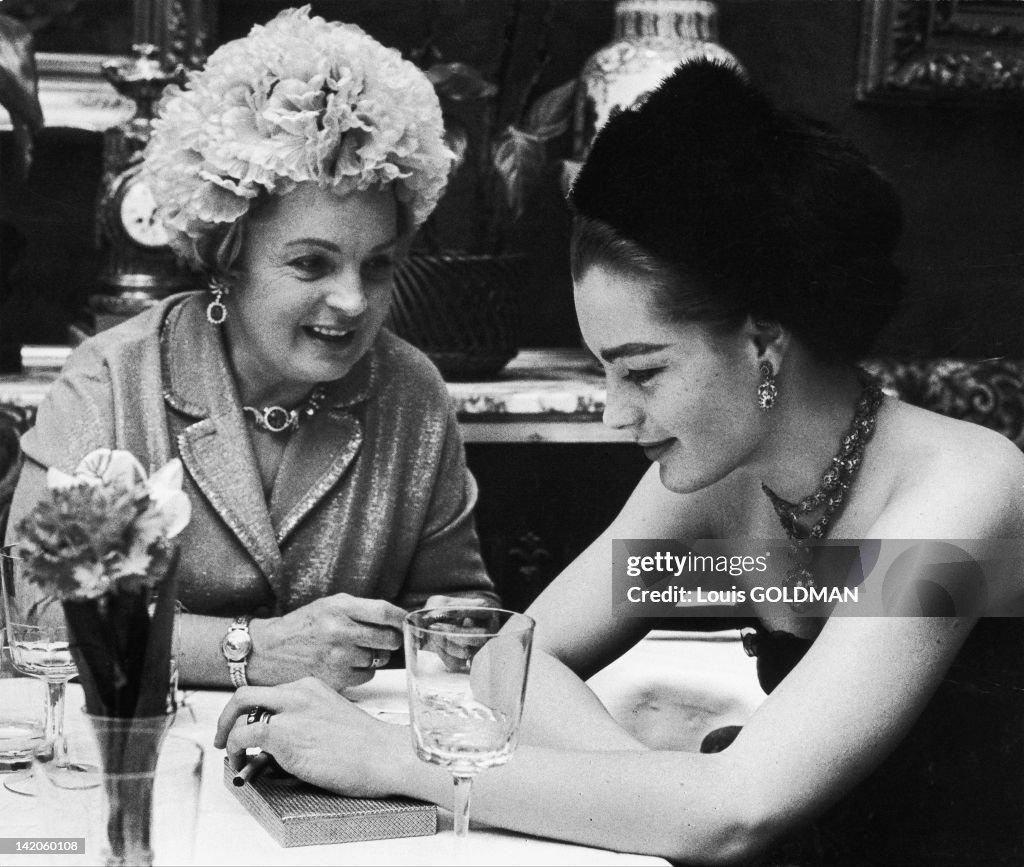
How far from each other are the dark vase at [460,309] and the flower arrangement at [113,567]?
5.25 feet

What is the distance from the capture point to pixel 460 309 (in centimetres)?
256

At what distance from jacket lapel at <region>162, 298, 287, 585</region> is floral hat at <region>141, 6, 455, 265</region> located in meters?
0.19

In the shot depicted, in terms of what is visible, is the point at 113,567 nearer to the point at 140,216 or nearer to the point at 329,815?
the point at 329,815

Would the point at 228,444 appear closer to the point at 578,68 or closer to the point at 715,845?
the point at 715,845

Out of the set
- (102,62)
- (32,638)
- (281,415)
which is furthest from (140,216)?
(32,638)

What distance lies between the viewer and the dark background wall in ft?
9.04

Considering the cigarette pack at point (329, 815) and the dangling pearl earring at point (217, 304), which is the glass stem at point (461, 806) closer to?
the cigarette pack at point (329, 815)

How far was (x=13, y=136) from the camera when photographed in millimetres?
2654

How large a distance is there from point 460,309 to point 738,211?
1256 millimetres

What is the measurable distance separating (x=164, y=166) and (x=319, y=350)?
321mm

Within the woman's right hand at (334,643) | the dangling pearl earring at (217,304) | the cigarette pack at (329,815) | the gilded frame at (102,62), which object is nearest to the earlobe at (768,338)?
the woman's right hand at (334,643)

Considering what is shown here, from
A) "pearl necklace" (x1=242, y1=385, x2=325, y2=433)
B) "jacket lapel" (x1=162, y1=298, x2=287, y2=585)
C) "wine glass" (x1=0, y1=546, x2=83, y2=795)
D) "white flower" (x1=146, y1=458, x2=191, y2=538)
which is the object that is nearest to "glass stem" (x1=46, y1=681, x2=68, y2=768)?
"wine glass" (x1=0, y1=546, x2=83, y2=795)

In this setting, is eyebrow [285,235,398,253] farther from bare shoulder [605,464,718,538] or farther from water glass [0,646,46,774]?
water glass [0,646,46,774]

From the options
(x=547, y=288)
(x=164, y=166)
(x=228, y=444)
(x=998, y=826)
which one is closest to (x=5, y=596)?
(x=228, y=444)
